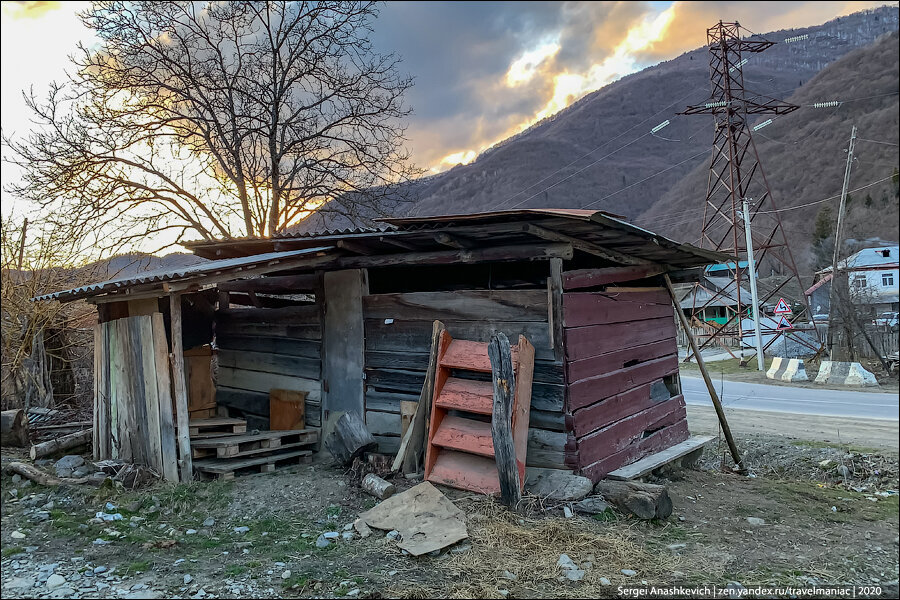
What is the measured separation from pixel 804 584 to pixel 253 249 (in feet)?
25.0

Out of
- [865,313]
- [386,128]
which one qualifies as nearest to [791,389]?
[865,313]

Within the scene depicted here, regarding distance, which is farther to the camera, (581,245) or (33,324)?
(33,324)

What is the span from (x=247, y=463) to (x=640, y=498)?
4560mm

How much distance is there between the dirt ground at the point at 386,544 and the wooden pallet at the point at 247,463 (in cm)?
16

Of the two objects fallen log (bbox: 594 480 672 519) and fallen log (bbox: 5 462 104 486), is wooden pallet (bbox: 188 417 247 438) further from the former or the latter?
fallen log (bbox: 594 480 672 519)

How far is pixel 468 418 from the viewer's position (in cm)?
627

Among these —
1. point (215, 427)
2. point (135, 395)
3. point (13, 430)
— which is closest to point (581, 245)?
point (215, 427)

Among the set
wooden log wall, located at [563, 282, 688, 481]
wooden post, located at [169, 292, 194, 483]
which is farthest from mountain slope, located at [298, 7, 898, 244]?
wooden post, located at [169, 292, 194, 483]

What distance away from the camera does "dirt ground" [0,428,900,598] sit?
161 inches

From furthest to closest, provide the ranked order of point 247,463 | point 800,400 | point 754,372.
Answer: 1. point 754,372
2. point 800,400
3. point 247,463

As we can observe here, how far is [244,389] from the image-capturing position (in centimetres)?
890

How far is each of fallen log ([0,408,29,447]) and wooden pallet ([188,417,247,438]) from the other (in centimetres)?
289

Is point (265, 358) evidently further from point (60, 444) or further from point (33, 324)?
point (33, 324)

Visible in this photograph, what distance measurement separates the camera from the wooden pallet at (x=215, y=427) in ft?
24.0
